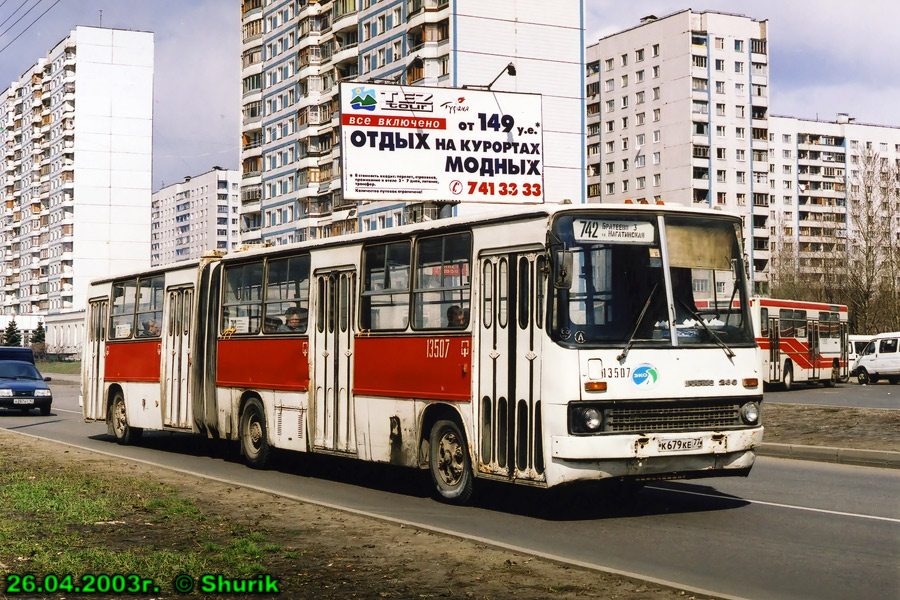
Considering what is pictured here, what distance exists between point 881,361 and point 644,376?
4554 centimetres

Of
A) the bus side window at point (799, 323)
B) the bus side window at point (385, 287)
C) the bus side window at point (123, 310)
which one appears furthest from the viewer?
the bus side window at point (799, 323)

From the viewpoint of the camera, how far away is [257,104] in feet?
340

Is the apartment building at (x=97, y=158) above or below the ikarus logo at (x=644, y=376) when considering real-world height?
above

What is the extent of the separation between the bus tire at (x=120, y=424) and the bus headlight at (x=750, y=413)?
1325 centimetres

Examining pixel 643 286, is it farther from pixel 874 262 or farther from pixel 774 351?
pixel 874 262

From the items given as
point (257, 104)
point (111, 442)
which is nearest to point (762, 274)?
point (257, 104)

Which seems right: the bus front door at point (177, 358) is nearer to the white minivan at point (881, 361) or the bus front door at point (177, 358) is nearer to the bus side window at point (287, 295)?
the bus side window at point (287, 295)

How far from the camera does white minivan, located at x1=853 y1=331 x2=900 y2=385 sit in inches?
2069

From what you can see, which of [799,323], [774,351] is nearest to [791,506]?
[774,351]

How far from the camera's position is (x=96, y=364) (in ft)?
75.8

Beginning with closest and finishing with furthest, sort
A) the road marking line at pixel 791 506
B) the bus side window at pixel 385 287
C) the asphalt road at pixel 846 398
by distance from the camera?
the road marking line at pixel 791 506
the bus side window at pixel 385 287
the asphalt road at pixel 846 398

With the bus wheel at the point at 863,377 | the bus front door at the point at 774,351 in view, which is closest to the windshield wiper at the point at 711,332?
the bus front door at the point at 774,351

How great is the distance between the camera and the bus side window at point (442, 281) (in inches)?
494

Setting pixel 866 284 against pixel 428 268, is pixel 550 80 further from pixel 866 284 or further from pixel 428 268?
pixel 428 268
